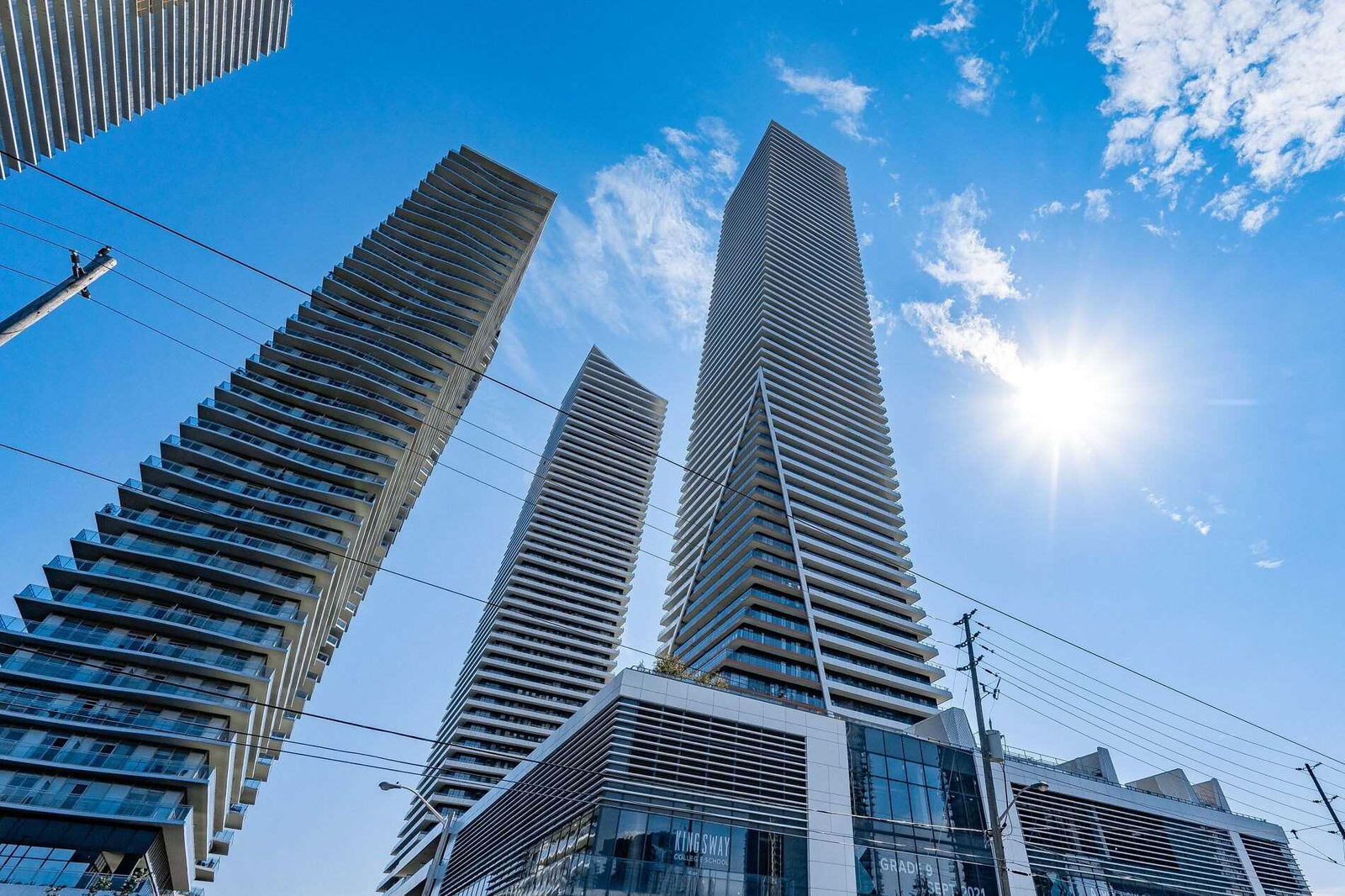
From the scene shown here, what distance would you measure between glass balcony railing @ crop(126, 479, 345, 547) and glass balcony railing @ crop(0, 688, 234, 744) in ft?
45.4

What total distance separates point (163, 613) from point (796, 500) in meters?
58.8

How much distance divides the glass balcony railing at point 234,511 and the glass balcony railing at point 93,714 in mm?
13846

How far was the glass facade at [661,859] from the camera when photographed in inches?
1203

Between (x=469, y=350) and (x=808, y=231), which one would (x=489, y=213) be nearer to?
(x=469, y=350)

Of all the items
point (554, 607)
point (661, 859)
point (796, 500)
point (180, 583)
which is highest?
point (796, 500)

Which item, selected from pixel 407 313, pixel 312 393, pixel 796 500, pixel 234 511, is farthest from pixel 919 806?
pixel 407 313

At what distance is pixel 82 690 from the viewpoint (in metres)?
38.1

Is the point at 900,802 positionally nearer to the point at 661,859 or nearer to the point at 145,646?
the point at 661,859

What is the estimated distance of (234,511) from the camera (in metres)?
49.3

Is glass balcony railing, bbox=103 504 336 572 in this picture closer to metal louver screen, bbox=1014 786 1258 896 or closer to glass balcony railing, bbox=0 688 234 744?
glass balcony railing, bbox=0 688 234 744

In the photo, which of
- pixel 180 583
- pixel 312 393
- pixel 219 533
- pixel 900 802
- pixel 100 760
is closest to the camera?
pixel 100 760

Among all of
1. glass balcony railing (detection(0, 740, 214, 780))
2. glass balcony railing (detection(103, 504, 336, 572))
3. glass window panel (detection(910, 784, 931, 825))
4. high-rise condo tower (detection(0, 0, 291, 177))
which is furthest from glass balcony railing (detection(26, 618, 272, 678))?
glass window panel (detection(910, 784, 931, 825))

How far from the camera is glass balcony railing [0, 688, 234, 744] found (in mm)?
36562

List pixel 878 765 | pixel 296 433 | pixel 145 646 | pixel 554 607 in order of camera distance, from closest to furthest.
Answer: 1. pixel 145 646
2. pixel 878 765
3. pixel 296 433
4. pixel 554 607
